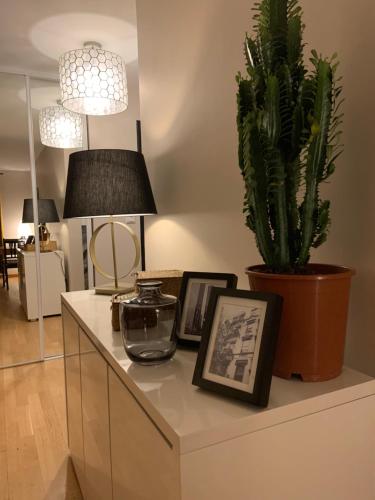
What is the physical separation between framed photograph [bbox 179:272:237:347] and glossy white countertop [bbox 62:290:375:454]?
0.06 metres

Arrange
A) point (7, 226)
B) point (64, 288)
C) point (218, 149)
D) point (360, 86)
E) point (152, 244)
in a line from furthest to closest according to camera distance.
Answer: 1. point (64, 288)
2. point (7, 226)
3. point (152, 244)
4. point (218, 149)
5. point (360, 86)

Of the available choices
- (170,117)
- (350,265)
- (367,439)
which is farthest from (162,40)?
(367,439)

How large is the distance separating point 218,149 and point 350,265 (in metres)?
0.62

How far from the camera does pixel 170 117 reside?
1.62m

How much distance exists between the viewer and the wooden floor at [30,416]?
164 cm

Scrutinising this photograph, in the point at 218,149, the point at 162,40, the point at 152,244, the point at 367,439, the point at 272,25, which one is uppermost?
the point at 162,40

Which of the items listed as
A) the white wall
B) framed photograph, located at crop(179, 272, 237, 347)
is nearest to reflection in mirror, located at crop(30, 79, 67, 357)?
the white wall

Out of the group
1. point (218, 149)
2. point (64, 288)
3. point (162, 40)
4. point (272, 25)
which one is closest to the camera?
point (272, 25)

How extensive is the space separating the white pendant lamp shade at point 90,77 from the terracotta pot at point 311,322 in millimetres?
1467

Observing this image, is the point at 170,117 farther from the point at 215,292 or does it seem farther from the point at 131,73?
the point at 131,73

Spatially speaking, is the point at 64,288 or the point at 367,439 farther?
the point at 64,288

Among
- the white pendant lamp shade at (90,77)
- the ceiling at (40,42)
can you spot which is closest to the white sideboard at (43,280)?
the ceiling at (40,42)

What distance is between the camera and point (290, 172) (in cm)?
70

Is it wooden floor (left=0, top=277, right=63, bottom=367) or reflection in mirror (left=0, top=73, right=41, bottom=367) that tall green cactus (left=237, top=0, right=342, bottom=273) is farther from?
wooden floor (left=0, top=277, right=63, bottom=367)
